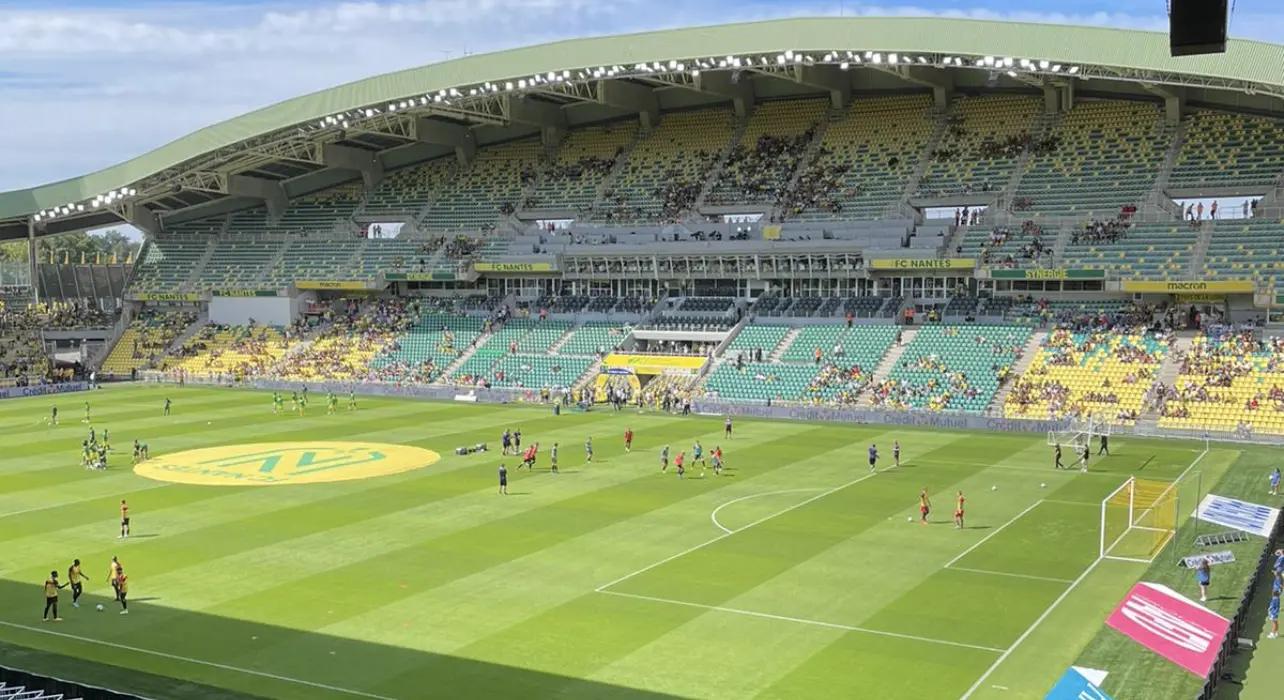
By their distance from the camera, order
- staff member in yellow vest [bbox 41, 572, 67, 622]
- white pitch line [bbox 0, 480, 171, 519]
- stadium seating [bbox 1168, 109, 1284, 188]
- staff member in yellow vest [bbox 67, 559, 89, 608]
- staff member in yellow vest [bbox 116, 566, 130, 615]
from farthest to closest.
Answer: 1. stadium seating [bbox 1168, 109, 1284, 188]
2. white pitch line [bbox 0, 480, 171, 519]
3. staff member in yellow vest [bbox 67, 559, 89, 608]
4. staff member in yellow vest [bbox 116, 566, 130, 615]
5. staff member in yellow vest [bbox 41, 572, 67, 622]

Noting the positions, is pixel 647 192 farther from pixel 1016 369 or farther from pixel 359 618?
pixel 359 618

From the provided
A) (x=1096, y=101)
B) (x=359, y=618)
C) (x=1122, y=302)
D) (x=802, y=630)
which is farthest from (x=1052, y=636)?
(x=1096, y=101)

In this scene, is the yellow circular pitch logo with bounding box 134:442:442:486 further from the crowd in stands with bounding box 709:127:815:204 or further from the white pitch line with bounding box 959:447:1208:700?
the crowd in stands with bounding box 709:127:815:204

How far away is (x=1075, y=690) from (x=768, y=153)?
64.6m

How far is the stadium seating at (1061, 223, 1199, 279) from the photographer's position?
6341 cm

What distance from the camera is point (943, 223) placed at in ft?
239

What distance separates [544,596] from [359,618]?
4.25 meters

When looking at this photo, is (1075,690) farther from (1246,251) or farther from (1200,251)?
(1200,251)

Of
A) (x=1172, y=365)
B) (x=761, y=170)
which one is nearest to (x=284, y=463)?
(x=1172, y=365)

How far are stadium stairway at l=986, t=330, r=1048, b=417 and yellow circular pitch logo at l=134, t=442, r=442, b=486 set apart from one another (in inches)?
1089

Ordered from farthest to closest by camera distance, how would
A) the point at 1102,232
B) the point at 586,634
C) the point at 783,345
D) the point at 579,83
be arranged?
1. the point at 579,83
2. the point at 783,345
3. the point at 1102,232
4. the point at 586,634

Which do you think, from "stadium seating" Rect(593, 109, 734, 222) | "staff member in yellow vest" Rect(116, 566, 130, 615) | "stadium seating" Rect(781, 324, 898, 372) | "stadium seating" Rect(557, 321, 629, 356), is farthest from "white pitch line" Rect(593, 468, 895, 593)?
"stadium seating" Rect(593, 109, 734, 222)

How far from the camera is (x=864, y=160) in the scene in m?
79.1

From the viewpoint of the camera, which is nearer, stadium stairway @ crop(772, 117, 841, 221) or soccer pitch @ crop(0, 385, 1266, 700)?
soccer pitch @ crop(0, 385, 1266, 700)
